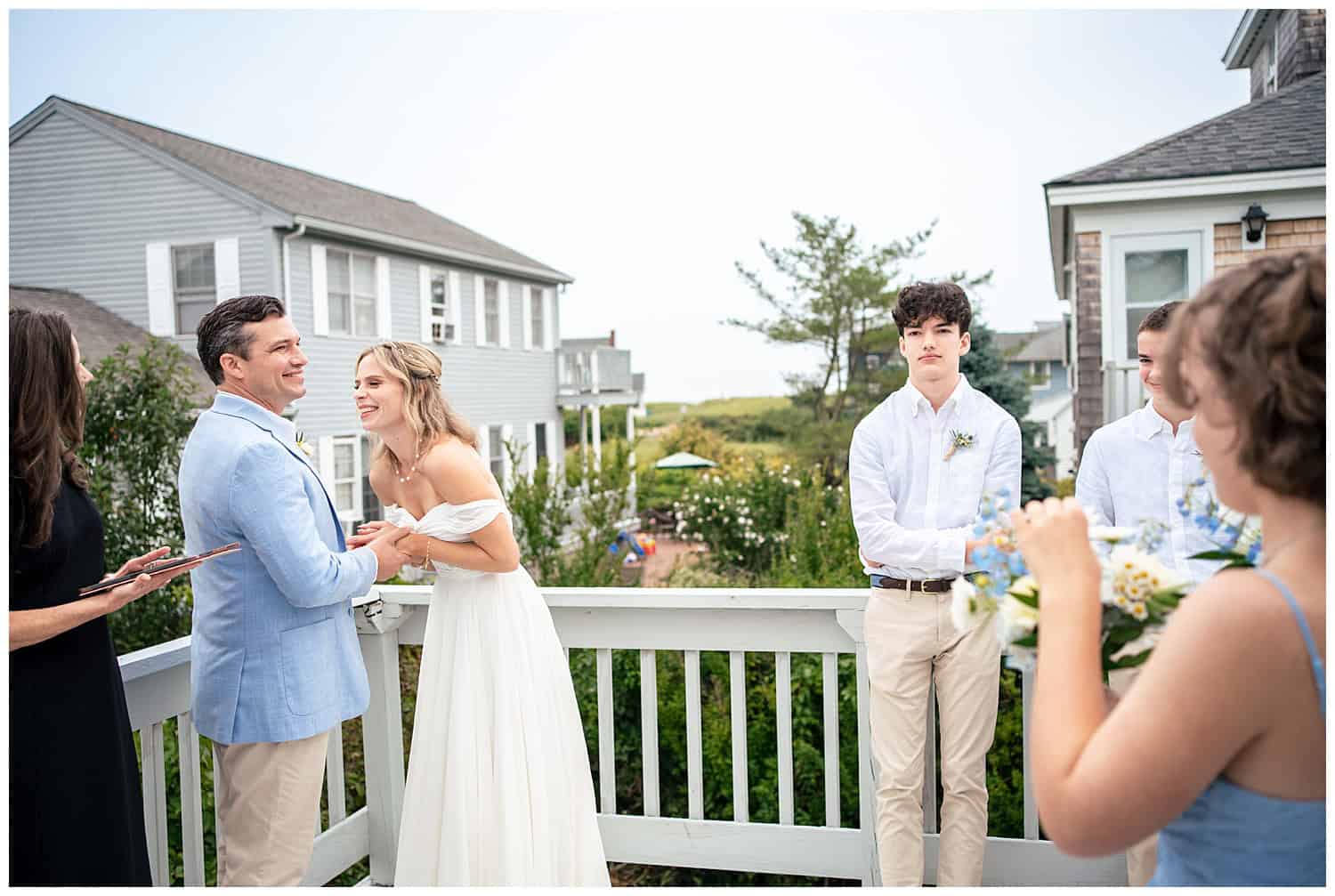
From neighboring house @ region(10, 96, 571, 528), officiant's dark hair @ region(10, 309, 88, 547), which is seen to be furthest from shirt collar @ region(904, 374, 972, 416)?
neighboring house @ region(10, 96, 571, 528)

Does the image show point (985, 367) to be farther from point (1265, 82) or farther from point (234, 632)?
point (234, 632)

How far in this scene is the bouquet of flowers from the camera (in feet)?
3.88

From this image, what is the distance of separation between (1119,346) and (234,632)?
895 centimetres

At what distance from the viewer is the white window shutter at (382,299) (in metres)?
14.0

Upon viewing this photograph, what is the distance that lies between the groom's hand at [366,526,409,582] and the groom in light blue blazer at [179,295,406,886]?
0.04 meters

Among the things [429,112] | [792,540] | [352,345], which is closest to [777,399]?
[429,112]

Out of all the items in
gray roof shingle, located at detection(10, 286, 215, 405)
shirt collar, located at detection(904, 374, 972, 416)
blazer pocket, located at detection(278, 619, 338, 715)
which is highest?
gray roof shingle, located at detection(10, 286, 215, 405)

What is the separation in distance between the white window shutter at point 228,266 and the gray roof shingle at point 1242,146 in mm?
9692

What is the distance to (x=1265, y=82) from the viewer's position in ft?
38.7

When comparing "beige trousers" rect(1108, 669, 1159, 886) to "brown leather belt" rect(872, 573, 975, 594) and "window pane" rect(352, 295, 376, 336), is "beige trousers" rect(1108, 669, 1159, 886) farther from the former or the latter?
"window pane" rect(352, 295, 376, 336)

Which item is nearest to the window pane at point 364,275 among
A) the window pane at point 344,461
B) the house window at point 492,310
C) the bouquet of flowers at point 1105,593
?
the window pane at point 344,461

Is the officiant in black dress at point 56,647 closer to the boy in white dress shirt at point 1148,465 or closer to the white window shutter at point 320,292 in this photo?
the boy in white dress shirt at point 1148,465

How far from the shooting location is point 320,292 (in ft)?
42.0

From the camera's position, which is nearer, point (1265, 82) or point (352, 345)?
point (1265, 82)
